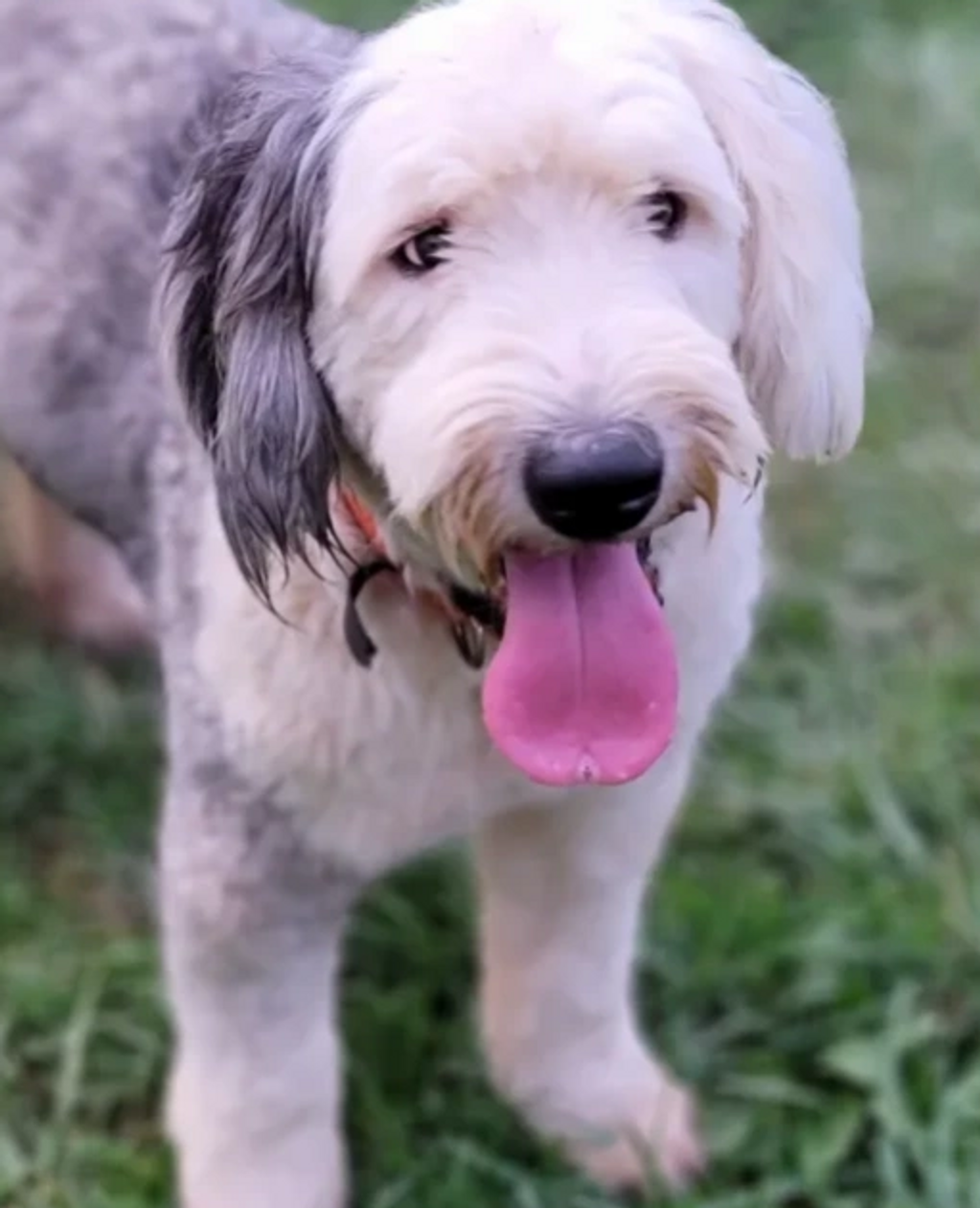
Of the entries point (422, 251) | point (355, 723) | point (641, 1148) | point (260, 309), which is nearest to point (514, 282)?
point (422, 251)

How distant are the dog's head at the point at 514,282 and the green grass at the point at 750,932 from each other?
101 centimetres

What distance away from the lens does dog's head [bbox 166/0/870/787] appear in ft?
5.60

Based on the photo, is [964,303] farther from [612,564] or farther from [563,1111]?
[612,564]

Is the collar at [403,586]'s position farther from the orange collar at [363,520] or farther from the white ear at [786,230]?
the white ear at [786,230]

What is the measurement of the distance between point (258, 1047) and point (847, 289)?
1.02 m

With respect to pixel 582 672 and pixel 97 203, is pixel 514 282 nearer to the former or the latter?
pixel 582 672

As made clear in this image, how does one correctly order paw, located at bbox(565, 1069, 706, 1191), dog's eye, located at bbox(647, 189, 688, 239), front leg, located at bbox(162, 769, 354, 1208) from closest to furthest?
dog's eye, located at bbox(647, 189, 688, 239) < front leg, located at bbox(162, 769, 354, 1208) < paw, located at bbox(565, 1069, 706, 1191)

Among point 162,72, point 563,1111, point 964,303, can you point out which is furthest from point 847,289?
point 964,303

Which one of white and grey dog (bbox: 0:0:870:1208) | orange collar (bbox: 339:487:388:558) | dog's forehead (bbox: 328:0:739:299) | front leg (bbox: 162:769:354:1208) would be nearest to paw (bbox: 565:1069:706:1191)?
white and grey dog (bbox: 0:0:870:1208)

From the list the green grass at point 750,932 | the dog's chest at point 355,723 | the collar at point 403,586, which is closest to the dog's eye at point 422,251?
the collar at point 403,586

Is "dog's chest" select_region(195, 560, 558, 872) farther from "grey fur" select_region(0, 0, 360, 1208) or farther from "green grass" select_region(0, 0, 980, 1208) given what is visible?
"green grass" select_region(0, 0, 980, 1208)

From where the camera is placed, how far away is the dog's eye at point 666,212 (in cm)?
179

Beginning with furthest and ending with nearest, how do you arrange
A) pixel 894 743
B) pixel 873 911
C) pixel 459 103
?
pixel 894 743 → pixel 873 911 → pixel 459 103

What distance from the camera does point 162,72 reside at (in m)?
2.50
